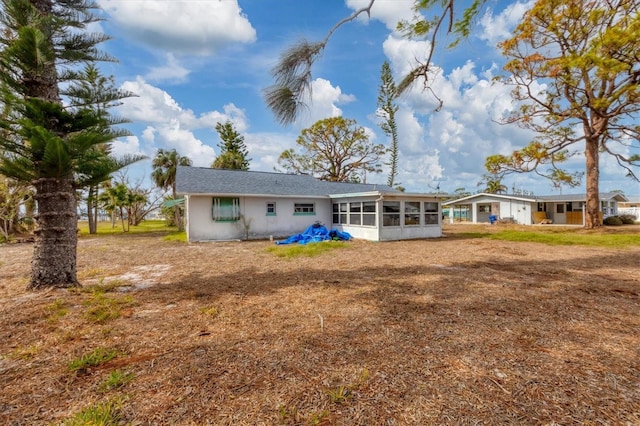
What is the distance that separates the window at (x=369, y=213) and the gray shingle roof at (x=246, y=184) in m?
3.08

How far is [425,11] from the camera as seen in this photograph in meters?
3.59

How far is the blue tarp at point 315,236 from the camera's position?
44.5ft

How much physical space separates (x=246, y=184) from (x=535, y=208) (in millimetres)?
26601

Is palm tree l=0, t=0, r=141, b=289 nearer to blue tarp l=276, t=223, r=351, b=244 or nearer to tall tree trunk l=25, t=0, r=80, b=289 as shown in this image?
tall tree trunk l=25, t=0, r=80, b=289

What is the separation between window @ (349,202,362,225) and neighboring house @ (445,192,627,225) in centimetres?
1894

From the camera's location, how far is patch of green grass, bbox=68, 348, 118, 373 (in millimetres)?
2746

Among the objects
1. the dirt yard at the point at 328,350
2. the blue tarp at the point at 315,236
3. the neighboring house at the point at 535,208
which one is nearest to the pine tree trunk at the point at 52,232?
the dirt yard at the point at 328,350

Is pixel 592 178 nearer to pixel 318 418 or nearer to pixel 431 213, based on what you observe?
pixel 431 213

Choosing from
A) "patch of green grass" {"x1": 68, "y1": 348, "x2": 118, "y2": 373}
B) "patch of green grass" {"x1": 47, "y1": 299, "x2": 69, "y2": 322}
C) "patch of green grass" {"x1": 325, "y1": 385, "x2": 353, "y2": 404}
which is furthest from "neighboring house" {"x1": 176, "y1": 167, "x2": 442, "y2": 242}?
"patch of green grass" {"x1": 325, "y1": 385, "x2": 353, "y2": 404}

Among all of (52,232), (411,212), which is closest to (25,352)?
(52,232)

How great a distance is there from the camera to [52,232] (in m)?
5.14

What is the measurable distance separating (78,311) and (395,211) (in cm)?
1258

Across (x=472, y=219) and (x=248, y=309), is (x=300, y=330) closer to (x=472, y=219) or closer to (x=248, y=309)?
(x=248, y=309)

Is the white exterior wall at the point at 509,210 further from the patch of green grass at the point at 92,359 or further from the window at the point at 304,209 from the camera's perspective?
the patch of green grass at the point at 92,359
